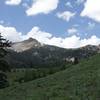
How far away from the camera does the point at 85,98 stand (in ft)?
67.7

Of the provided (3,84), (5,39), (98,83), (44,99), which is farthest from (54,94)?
(3,84)

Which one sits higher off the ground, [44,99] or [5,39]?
[5,39]

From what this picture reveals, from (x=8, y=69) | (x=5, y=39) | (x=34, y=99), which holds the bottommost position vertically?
(x=34, y=99)

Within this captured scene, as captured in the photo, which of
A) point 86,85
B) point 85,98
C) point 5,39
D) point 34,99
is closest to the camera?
point 85,98

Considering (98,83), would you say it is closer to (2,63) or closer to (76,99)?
(76,99)

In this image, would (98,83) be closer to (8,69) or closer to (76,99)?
(76,99)

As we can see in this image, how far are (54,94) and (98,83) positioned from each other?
3.35m

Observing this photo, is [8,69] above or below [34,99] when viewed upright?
above

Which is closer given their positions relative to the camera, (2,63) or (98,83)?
(98,83)

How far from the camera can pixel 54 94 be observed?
25.0 meters

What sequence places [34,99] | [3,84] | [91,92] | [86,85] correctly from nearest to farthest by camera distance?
[91,92]
[34,99]
[86,85]
[3,84]

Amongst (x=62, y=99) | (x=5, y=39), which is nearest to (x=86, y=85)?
(x=62, y=99)

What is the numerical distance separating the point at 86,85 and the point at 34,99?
4304 mm

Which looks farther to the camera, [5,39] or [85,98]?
[5,39]
